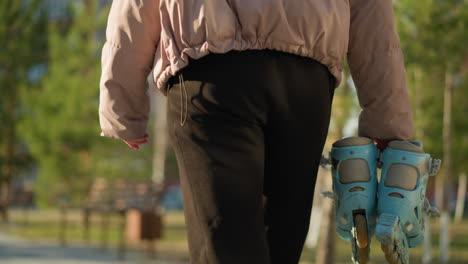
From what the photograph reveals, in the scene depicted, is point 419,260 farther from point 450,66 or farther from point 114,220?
point 114,220

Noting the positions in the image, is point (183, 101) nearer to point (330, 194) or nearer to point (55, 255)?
point (330, 194)

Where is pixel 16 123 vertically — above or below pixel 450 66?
below

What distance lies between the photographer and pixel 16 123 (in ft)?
67.4

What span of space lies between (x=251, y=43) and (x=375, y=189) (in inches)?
24.7

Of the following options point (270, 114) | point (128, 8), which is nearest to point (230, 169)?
point (270, 114)

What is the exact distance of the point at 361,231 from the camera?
90.9 inches

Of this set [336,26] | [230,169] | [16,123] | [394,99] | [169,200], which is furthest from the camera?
[169,200]

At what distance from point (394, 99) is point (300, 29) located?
506 mm

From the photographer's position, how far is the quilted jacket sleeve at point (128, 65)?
221 cm

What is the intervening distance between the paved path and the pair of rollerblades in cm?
740

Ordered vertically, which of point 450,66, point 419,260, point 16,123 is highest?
point 450,66

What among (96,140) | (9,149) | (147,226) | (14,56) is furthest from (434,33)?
(9,149)

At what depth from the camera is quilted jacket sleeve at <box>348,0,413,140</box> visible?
7.96 ft

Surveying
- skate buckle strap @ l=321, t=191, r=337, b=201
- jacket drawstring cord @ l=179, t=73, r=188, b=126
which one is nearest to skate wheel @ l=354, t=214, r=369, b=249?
skate buckle strap @ l=321, t=191, r=337, b=201
